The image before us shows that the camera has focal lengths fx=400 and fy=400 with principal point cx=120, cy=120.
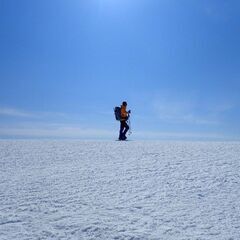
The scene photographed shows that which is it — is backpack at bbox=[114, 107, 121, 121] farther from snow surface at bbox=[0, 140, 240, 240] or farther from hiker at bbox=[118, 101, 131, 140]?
snow surface at bbox=[0, 140, 240, 240]

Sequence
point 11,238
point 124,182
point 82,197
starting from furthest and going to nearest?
1. point 124,182
2. point 82,197
3. point 11,238

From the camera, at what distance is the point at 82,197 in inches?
322

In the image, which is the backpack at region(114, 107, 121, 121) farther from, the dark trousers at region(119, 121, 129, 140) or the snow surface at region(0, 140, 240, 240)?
the snow surface at region(0, 140, 240, 240)

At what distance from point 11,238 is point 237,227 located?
12.0ft

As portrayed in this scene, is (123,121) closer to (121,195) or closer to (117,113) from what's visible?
(117,113)

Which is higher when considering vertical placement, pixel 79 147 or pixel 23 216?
pixel 79 147

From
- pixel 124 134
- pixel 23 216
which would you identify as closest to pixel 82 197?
pixel 23 216

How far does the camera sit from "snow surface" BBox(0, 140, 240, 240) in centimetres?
653

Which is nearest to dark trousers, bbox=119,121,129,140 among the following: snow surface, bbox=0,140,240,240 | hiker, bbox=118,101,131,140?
hiker, bbox=118,101,131,140

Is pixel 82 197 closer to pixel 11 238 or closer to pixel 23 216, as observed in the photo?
pixel 23 216

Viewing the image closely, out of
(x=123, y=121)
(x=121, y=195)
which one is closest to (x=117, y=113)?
(x=123, y=121)

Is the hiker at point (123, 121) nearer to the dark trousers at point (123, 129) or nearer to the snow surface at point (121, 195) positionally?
the dark trousers at point (123, 129)

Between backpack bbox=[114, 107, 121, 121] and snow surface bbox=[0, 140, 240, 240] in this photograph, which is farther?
backpack bbox=[114, 107, 121, 121]

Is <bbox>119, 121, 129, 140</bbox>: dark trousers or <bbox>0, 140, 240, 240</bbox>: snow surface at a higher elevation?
<bbox>119, 121, 129, 140</bbox>: dark trousers
